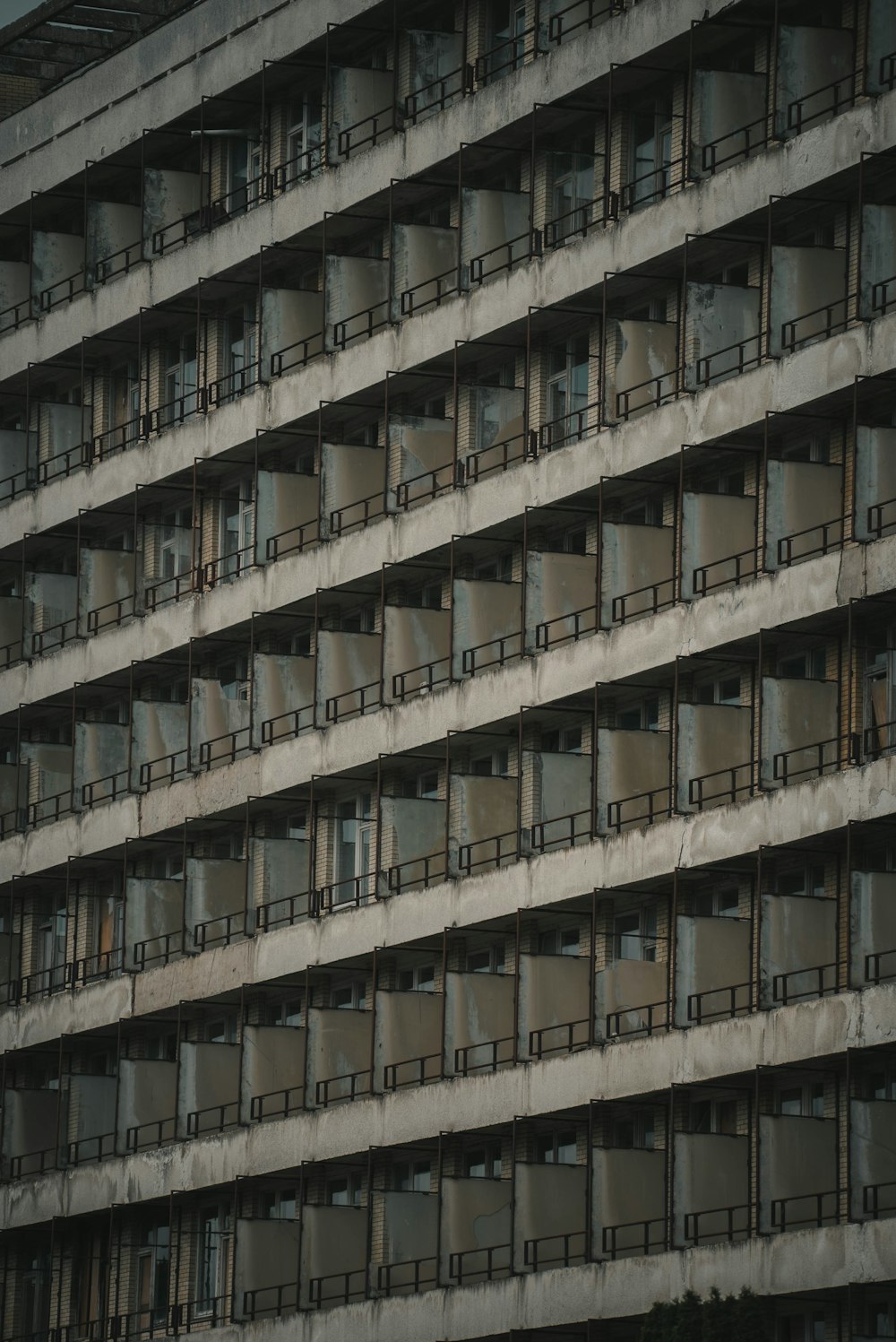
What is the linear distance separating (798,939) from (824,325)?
8.22 metres

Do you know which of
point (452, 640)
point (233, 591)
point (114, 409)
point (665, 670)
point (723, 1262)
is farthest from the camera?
point (114, 409)

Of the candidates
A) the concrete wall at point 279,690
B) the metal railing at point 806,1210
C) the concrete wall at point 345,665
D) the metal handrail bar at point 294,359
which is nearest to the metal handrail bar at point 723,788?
the metal railing at point 806,1210

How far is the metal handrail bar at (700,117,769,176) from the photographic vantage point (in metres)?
54.4

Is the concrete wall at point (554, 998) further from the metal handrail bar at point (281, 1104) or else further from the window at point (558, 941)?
the metal handrail bar at point (281, 1104)

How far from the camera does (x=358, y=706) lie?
6016 cm

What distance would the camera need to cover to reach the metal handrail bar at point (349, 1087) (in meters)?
58.6

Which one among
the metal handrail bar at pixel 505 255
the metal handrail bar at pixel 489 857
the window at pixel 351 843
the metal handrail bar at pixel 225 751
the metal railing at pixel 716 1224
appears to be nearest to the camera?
the metal railing at pixel 716 1224

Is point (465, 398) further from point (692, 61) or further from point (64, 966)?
point (64, 966)

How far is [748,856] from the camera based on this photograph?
52.1m

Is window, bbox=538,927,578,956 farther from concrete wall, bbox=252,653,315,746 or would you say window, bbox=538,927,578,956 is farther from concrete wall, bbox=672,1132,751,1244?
concrete wall, bbox=252,653,315,746

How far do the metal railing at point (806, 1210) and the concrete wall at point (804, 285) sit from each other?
1114 centimetres

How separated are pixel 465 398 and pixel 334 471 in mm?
2767

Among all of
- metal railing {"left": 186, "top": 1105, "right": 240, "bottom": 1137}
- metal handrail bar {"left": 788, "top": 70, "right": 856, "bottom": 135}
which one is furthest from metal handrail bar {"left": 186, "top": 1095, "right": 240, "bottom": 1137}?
metal handrail bar {"left": 788, "top": 70, "right": 856, "bottom": 135}

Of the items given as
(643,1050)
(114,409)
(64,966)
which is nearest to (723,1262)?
(643,1050)
